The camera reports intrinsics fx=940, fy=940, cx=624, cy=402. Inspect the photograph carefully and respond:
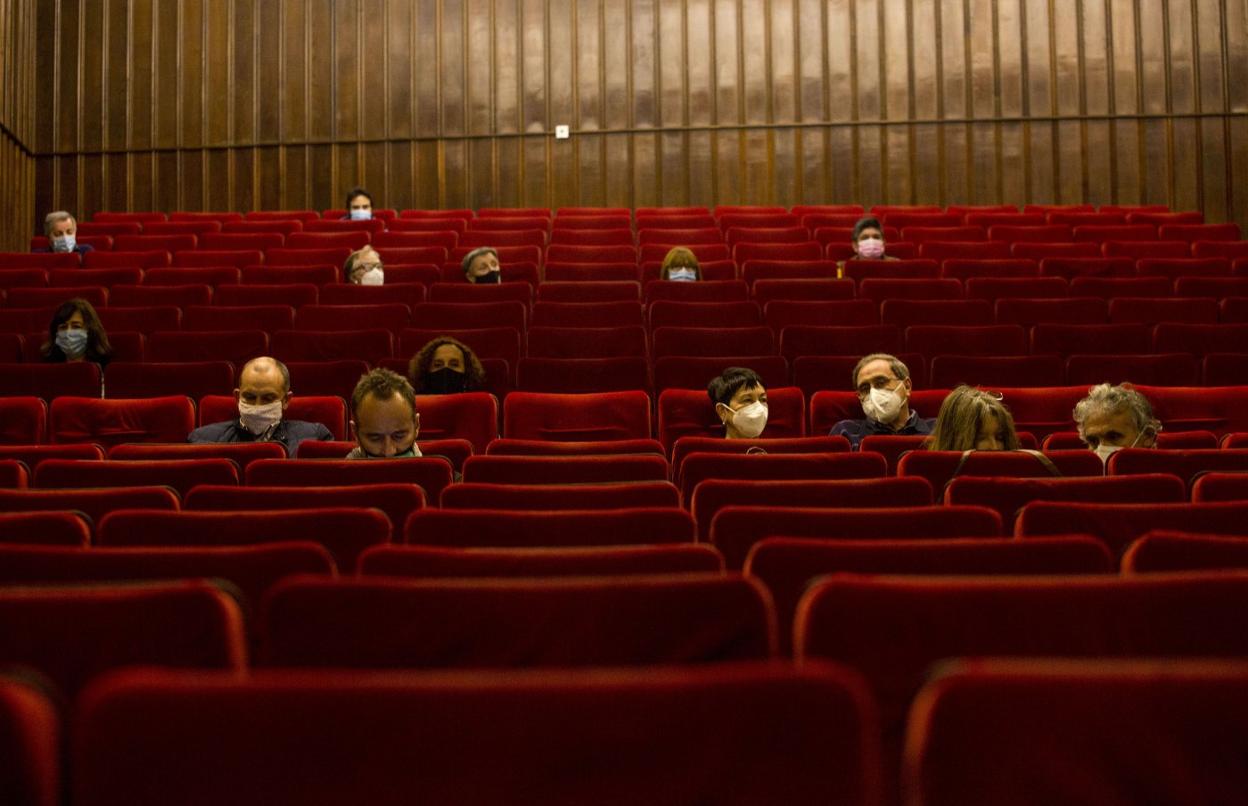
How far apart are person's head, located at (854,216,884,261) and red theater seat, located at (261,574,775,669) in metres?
1.99

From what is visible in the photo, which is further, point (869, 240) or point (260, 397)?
point (869, 240)

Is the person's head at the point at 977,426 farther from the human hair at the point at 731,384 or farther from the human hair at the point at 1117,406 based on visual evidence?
the human hair at the point at 731,384

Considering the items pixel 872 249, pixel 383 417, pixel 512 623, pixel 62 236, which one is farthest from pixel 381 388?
pixel 62 236

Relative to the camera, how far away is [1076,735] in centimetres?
34

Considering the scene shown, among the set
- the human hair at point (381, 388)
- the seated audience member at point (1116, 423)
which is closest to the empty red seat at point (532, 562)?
the human hair at point (381, 388)

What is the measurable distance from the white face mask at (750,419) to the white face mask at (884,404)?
15cm

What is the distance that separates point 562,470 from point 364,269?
1.33 m

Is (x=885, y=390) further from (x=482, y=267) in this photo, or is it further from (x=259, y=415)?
(x=482, y=267)

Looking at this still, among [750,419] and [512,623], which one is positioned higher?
[750,419]

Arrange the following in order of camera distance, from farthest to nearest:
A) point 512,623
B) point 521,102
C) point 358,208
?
point 521,102, point 358,208, point 512,623

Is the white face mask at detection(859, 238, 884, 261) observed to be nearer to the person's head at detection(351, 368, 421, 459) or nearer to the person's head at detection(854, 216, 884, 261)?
the person's head at detection(854, 216, 884, 261)

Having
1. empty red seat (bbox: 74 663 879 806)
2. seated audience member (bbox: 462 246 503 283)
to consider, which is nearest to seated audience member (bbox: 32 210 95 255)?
seated audience member (bbox: 462 246 503 283)

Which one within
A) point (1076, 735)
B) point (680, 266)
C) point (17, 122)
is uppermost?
point (17, 122)

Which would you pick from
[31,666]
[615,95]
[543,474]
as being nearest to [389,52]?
[615,95]
